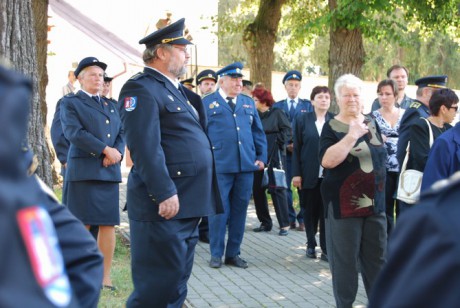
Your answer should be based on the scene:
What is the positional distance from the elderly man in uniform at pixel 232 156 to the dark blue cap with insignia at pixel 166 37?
11.3 feet

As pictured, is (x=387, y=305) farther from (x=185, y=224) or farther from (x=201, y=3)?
(x=201, y=3)

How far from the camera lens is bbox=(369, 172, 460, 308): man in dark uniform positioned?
1.46 m

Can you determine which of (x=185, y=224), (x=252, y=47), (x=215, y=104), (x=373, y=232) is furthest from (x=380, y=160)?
(x=252, y=47)

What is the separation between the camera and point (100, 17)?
31.8m

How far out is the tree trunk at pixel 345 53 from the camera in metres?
14.2

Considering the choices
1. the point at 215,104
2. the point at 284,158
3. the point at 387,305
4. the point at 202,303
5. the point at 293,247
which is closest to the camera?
the point at 387,305

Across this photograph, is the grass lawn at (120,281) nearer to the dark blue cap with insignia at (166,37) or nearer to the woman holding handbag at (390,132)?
the dark blue cap with insignia at (166,37)

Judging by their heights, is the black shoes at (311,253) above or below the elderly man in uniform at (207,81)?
below

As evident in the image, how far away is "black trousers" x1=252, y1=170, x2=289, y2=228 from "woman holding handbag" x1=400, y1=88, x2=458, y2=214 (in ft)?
12.9

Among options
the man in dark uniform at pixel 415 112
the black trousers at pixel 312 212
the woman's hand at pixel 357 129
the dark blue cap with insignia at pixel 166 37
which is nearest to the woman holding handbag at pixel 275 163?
the black trousers at pixel 312 212

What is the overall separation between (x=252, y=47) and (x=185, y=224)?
13414mm

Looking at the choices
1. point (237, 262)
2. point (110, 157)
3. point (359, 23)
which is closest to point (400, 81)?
point (237, 262)

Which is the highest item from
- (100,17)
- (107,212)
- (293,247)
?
(100,17)

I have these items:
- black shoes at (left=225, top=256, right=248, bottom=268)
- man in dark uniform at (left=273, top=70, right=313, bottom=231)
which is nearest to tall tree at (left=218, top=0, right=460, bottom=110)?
man in dark uniform at (left=273, top=70, right=313, bottom=231)
